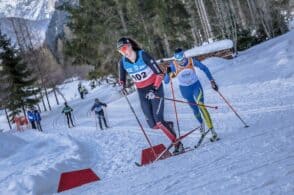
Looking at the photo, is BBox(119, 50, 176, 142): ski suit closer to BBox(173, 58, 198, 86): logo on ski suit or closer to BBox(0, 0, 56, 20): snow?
BBox(173, 58, 198, 86): logo on ski suit

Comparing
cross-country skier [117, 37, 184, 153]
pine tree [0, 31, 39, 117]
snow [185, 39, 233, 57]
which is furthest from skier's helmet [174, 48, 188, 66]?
pine tree [0, 31, 39, 117]

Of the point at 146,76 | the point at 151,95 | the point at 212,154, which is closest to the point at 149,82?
the point at 146,76

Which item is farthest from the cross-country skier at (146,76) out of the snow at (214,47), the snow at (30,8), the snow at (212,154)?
the snow at (30,8)

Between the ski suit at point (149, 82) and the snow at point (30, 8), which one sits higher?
the snow at point (30, 8)

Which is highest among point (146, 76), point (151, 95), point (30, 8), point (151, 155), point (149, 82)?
point (30, 8)

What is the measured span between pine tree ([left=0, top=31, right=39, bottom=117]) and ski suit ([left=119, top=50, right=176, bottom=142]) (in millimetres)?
37002

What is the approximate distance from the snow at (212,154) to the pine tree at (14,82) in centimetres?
2488

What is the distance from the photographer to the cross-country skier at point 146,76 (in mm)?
8094

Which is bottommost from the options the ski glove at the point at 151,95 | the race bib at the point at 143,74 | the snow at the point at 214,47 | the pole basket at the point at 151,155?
the pole basket at the point at 151,155

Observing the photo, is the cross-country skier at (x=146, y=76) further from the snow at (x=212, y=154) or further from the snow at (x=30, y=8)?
the snow at (x=30, y=8)

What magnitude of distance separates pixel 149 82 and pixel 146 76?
123 millimetres

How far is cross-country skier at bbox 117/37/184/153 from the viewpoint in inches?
319

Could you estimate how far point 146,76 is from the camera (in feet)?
26.9

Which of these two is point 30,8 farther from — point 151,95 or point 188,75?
point 151,95
